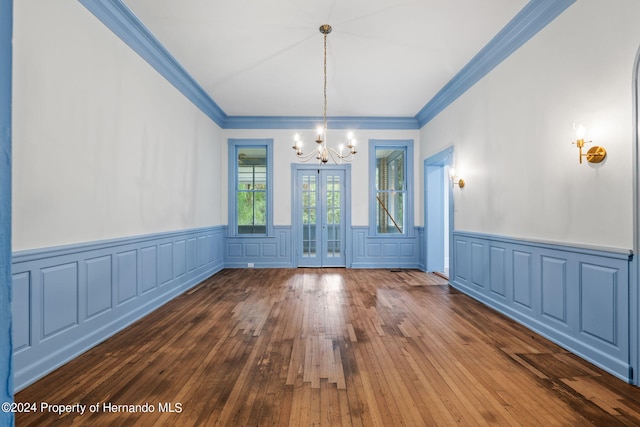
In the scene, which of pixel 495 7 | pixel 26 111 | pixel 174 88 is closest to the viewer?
pixel 26 111

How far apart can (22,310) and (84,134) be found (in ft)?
5.25

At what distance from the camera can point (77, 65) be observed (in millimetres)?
2914

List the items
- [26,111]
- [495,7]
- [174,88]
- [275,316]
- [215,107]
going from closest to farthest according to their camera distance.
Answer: [26,111], [495,7], [275,316], [174,88], [215,107]

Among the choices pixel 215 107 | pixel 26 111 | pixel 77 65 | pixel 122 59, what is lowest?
pixel 26 111

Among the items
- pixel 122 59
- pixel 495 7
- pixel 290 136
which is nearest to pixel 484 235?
pixel 495 7

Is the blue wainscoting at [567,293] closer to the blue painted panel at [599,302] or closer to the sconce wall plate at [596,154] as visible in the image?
the blue painted panel at [599,302]

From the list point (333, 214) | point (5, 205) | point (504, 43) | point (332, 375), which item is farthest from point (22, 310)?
point (333, 214)

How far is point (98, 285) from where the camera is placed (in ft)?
10.4

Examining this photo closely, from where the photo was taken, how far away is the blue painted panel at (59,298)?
102 inches

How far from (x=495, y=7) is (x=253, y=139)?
510 centimetres

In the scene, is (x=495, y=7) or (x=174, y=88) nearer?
(x=495, y=7)

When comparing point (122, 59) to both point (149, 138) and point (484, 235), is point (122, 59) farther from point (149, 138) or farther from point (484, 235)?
point (484, 235)

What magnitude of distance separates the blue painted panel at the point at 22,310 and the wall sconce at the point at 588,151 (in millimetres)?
4658

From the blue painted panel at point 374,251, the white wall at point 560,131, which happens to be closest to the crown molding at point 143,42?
the white wall at point 560,131
